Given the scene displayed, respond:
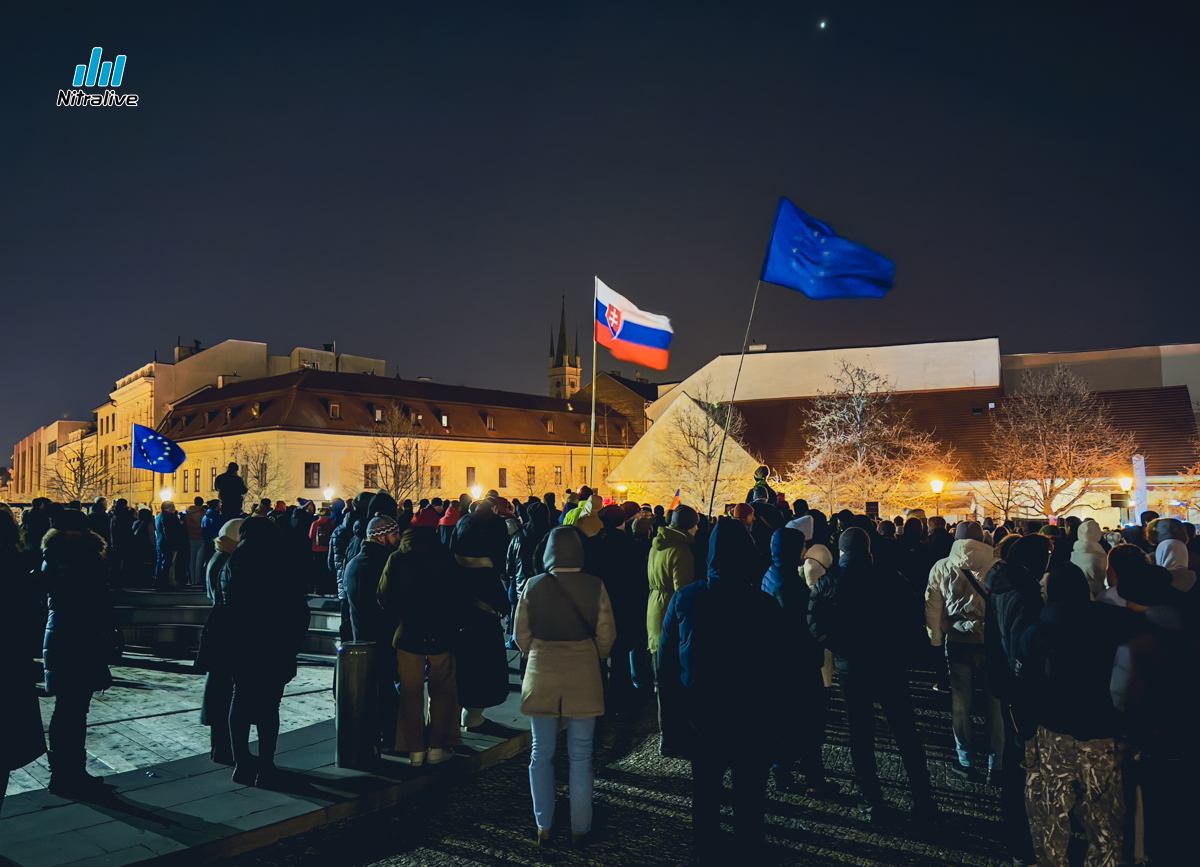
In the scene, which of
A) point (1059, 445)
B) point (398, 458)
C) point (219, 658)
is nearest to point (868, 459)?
point (1059, 445)

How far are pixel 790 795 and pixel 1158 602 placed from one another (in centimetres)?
291

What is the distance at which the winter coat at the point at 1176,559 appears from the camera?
22.0 feet

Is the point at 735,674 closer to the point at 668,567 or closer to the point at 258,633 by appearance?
the point at 668,567

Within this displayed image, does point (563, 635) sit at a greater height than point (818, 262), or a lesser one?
lesser

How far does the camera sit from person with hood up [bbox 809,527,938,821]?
5434 millimetres

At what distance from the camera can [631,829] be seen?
17.5ft

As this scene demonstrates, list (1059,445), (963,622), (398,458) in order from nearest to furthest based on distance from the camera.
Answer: (963,622) → (1059,445) → (398,458)

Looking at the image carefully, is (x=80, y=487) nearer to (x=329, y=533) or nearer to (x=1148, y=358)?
(x=329, y=533)

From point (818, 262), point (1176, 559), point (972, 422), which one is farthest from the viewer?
point (972, 422)

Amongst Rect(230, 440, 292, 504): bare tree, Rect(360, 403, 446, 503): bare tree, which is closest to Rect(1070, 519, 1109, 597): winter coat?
Rect(360, 403, 446, 503): bare tree

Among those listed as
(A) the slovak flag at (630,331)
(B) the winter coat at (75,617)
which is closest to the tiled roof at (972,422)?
(A) the slovak flag at (630,331)

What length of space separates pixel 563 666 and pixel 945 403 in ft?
148

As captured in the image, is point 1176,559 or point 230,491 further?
point 230,491

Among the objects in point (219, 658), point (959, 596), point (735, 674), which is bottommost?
point (219, 658)
